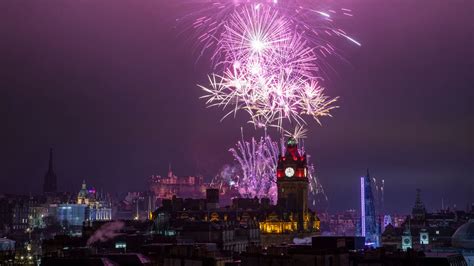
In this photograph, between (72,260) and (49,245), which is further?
(49,245)

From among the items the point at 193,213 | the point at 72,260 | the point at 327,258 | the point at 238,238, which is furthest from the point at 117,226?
the point at 327,258

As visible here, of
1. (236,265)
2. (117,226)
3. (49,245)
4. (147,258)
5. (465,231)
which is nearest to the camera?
(236,265)

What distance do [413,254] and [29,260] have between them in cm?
10417

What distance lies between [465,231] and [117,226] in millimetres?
66020

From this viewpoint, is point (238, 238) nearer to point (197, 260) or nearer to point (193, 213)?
point (193, 213)

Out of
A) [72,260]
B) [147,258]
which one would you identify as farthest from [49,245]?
[72,260]

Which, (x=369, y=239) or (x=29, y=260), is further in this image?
(x=369, y=239)

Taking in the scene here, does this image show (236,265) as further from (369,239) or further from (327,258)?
(369,239)

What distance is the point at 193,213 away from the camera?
620ft

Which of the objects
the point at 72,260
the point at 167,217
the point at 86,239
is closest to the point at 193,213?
the point at 167,217

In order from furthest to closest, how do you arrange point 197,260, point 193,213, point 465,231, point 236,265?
point 193,213 → point 465,231 → point 236,265 → point 197,260

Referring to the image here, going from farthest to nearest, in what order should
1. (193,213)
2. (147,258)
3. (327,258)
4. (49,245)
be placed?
(193,213) → (49,245) → (147,258) → (327,258)

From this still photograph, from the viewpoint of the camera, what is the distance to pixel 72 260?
82.8 m

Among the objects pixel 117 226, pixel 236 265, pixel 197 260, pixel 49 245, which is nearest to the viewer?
pixel 197 260
